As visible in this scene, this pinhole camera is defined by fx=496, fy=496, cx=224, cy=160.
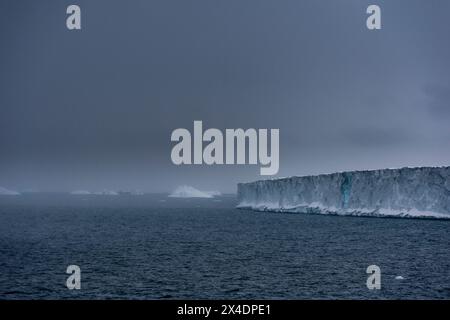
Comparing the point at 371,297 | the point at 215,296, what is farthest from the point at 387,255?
the point at 215,296

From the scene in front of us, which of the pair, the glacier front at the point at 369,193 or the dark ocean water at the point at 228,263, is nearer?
the dark ocean water at the point at 228,263

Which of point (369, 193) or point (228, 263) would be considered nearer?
point (228, 263)

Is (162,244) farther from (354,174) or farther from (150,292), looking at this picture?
(354,174)

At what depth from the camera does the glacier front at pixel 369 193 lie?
1184 inches

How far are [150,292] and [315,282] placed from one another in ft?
14.5

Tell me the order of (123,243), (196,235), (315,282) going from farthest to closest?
(196,235), (123,243), (315,282)

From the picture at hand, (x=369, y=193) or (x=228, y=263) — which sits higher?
(x=369, y=193)

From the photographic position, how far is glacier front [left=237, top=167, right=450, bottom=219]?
30.1 meters

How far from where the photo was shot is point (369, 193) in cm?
3450

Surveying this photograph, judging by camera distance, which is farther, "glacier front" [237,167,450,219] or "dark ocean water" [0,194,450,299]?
"glacier front" [237,167,450,219]

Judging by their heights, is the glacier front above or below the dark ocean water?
above

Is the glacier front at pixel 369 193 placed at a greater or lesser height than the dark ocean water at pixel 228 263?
greater

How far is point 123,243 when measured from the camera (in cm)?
2273
